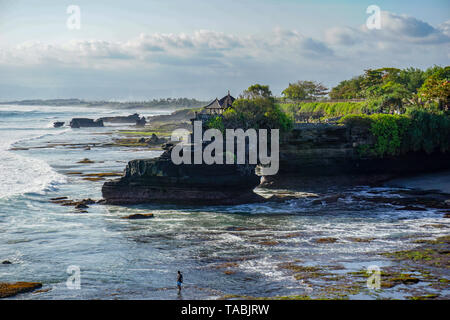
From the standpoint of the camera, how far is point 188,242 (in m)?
25.6

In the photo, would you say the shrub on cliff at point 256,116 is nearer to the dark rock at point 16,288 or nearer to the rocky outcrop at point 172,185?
the rocky outcrop at point 172,185

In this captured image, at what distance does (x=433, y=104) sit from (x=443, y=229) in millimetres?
35956

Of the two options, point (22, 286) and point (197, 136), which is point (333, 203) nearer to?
point (197, 136)

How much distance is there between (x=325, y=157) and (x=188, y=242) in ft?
87.2

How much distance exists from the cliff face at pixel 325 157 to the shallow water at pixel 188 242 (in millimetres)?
7373

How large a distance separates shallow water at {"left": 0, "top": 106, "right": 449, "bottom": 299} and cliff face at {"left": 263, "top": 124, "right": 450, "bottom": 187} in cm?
737

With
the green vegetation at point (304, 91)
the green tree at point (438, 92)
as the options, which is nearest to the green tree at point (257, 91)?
the green tree at point (438, 92)

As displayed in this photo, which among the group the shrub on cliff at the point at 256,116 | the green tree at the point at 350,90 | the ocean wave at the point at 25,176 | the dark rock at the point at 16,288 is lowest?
the dark rock at the point at 16,288

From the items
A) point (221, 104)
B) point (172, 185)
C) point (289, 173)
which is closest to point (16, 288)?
point (172, 185)

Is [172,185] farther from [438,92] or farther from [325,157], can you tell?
[438,92]

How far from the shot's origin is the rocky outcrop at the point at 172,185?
37.0 m

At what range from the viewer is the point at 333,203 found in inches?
1435

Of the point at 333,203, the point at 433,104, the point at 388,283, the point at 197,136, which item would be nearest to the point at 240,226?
the point at 333,203

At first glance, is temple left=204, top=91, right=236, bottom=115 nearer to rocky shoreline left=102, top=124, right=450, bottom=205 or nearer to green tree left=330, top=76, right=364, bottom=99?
rocky shoreline left=102, top=124, right=450, bottom=205
